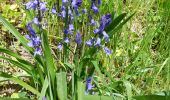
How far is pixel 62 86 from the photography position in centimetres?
207

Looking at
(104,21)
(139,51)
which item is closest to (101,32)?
(104,21)

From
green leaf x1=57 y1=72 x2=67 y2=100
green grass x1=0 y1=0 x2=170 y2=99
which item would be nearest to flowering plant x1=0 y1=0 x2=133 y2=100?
green leaf x1=57 y1=72 x2=67 y2=100

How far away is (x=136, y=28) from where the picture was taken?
3275mm

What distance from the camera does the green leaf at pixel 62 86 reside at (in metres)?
2.03

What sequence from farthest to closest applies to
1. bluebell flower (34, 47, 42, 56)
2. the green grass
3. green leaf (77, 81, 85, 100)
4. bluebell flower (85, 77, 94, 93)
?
1. the green grass
2. bluebell flower (85, 77, 94, 93)
3. bluebell flower (34, 47, 42, 56)
4. green leaf (77, 81, 85, 100)

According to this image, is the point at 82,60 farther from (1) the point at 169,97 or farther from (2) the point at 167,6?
(2) the point at 167,6

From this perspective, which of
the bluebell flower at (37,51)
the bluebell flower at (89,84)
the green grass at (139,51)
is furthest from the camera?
the green grass at (139,51)

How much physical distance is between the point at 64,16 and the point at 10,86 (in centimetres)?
80

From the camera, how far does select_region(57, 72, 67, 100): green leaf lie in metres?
2.03

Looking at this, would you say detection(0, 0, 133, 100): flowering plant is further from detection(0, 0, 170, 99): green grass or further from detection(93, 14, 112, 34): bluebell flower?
detection(0, 0, 170, 99): green grass

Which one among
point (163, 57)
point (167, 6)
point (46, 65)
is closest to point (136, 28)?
→ point (167, 6)

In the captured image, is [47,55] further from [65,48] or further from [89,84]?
[89,84]

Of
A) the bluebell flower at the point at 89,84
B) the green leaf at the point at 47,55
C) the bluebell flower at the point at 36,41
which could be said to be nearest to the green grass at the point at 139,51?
the bluebell flower at the point at 89,84

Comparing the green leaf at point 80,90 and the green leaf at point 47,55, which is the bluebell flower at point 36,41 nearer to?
the green leaf at point 47,55
